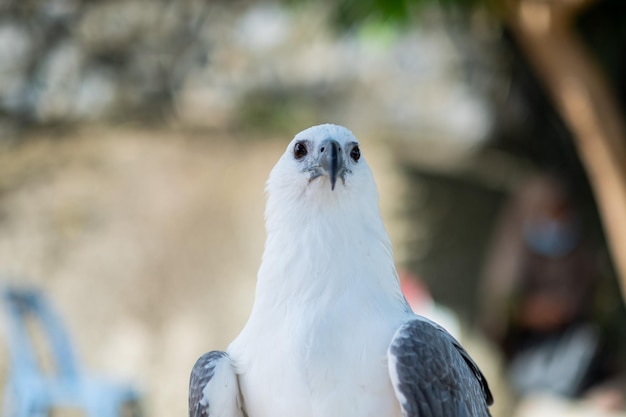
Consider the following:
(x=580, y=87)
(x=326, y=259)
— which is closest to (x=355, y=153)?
(x=326, y=259)

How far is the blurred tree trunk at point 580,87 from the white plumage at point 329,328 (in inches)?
151

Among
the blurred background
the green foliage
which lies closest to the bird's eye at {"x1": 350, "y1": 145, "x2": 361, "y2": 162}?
the green foliage

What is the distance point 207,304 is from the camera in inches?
310

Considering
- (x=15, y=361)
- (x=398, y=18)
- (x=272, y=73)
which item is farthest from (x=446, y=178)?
(x=15, y=361)

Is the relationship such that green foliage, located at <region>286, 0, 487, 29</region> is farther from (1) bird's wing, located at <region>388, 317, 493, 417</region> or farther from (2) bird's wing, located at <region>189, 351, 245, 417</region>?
(2) bird's wing, located at <region>189, 351, 245, 417</region>

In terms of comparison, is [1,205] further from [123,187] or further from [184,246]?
[184,246]

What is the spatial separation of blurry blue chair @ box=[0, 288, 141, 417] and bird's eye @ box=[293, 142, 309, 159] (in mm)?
2956

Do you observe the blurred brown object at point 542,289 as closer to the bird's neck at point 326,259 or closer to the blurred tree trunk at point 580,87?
the blurred tree trunk at point 580,87

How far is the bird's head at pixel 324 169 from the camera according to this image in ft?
9.89

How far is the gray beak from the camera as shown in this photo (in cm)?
297

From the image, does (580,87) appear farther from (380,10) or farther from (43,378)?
(43,378)

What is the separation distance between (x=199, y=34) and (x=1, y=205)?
6.91 ft

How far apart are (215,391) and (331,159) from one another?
765mm

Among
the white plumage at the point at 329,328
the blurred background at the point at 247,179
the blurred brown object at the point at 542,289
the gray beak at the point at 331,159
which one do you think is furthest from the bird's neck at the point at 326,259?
the blurred brown object at the point at 542,289
